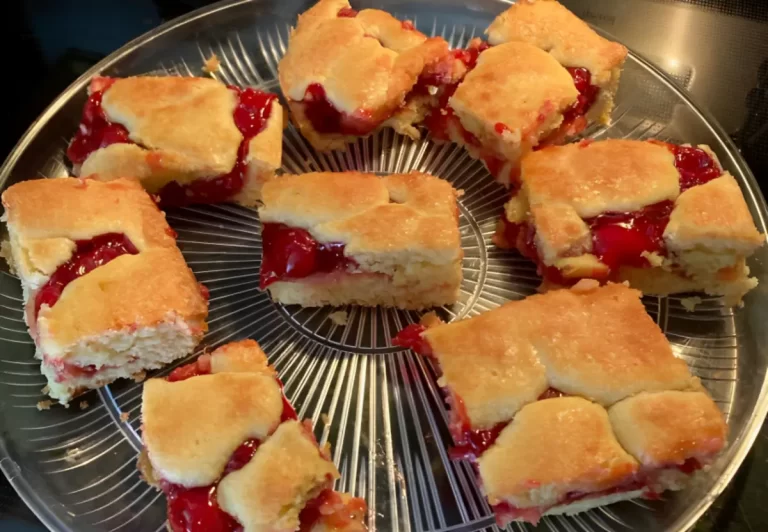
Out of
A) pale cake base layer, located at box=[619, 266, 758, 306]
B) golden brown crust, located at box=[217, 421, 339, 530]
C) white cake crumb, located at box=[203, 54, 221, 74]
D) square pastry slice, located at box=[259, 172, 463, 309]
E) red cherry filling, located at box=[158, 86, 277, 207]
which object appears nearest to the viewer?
golden brown crust, located at box=[217, 421, 339, 530]

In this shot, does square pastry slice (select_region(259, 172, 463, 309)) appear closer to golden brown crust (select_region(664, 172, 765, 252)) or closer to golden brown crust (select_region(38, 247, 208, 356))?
golden brown crust (select_region(38, 247, 208, 356))

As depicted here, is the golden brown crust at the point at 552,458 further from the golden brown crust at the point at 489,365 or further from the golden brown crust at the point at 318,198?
the golden brown crust at the point at 318,198

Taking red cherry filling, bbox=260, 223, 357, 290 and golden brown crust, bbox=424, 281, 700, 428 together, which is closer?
golden brown crust, bbox=424, 281, 700, 428

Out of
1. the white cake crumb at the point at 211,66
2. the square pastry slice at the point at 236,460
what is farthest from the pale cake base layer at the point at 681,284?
the white cake crumb at the point at 211,66

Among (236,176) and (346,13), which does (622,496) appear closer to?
(236,176)

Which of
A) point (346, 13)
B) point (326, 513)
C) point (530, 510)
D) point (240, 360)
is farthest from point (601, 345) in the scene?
point (346, 13)

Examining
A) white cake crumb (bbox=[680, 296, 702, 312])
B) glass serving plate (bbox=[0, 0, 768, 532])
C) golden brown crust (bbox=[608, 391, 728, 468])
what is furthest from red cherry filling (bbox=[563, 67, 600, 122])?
golden brown crust (bbox=[608, 391, 728, 468])

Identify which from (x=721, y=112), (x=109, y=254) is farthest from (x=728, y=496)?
(x=109, y=254)

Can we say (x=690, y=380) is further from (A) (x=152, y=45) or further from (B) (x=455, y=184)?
(A) (x=152, y=45)
